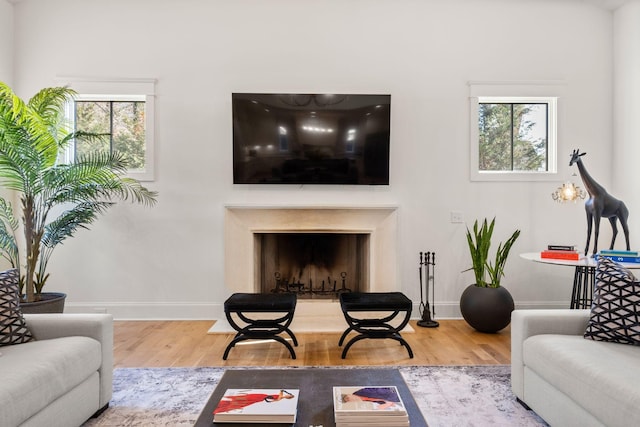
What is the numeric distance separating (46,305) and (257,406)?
113 inches

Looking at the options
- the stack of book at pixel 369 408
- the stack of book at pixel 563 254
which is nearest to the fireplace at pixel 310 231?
the stack of book at pixel 563 254

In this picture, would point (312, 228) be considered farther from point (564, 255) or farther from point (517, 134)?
point (517, 134)

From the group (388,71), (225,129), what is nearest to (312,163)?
(225,129)

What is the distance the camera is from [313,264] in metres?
4.47

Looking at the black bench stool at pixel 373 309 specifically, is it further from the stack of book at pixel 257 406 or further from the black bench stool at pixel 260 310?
the stack of book at pixel 257 406

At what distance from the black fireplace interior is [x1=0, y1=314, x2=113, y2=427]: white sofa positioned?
2.20 meters

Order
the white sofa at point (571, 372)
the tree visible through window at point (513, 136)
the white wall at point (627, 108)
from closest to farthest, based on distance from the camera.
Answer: the white sofa at point (571, 372) < the white wall at point (627, 108) < the tree visible through window at point (513, 136)

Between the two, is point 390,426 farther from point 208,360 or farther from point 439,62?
point 439,62

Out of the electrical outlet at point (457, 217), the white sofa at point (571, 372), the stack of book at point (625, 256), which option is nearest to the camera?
the white sofa at point (571, 372)

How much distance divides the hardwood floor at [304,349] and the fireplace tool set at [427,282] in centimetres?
12

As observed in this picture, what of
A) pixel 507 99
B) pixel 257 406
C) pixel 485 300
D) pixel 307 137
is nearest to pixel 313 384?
pixel 257 406

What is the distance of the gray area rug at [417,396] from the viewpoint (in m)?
2.21

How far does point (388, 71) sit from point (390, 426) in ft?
11.9

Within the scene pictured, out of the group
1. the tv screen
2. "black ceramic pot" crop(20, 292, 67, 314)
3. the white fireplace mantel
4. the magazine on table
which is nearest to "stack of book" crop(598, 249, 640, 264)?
the white fireplace mantel
